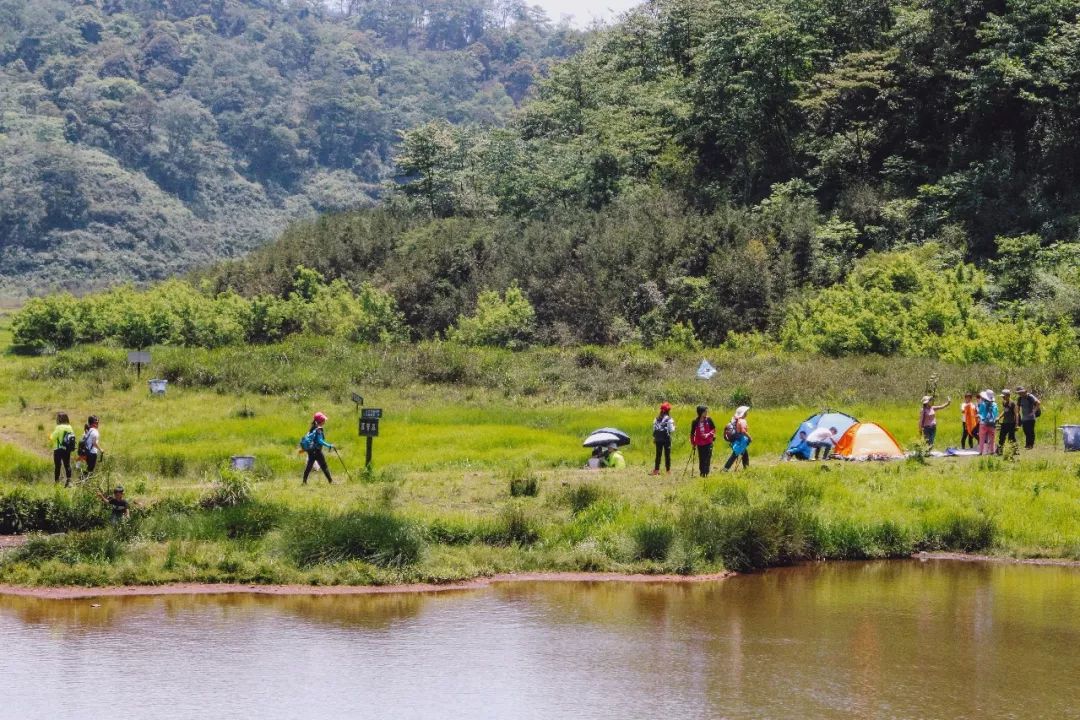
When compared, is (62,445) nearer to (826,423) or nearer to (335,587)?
(335,587)

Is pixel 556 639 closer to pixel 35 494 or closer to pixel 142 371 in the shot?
pixel 35 494

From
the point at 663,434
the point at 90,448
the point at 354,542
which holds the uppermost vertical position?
the point at 663,434

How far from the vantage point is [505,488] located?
30500mm

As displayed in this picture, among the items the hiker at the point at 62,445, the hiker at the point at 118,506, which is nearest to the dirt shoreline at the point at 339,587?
the hiker at the point at 118,506

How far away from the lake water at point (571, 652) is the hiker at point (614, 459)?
7837 mm

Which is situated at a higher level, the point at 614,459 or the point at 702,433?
the point at 702,433

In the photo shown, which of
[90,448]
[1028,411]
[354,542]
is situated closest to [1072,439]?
[1028,411]

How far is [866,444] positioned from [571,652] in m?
15.8

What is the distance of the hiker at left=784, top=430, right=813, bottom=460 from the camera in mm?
34125

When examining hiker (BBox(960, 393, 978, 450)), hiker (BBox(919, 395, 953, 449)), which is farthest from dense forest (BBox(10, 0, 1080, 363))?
hiker (BBox(919, 395, 953, 449))

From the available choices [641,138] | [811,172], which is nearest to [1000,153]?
[811,172]

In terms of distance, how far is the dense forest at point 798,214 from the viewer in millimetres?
53469

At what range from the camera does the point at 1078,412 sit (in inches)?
1503

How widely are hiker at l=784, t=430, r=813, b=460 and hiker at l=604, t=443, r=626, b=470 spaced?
4001 millimetres
